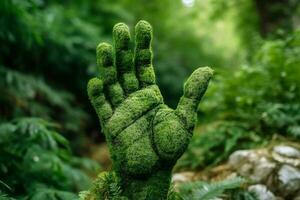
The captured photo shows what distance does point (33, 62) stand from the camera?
7.50 meters

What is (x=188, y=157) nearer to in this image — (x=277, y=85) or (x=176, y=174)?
(x=176, y=174)

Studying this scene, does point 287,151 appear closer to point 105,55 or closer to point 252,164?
point 252,164

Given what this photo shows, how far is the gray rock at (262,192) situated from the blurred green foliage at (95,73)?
0.63m

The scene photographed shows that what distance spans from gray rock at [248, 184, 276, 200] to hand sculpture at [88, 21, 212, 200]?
1.22 metres

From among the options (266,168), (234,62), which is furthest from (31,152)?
(234,62)

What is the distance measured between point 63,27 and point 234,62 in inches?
232

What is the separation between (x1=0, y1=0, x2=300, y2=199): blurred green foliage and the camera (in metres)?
4.38

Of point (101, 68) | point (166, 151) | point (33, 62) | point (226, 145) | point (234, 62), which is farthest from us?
point (234, 62)

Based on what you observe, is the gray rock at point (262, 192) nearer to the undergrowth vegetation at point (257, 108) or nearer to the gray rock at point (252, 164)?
the gray rock at point (252, 164)

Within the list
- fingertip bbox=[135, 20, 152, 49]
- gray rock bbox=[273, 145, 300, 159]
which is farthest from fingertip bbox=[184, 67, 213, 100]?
gray rock bbox=[273, 145, 300, 159]

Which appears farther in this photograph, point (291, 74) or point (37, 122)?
point (291, 74)

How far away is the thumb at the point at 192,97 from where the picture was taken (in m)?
3.01

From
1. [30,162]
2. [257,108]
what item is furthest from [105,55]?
[257,108]

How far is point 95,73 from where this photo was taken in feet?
26.0
